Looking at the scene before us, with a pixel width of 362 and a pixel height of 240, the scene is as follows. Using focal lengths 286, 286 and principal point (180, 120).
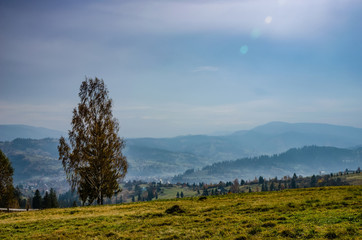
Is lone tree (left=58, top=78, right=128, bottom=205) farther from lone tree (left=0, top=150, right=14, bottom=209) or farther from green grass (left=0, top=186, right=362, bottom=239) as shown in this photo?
lone tree (left=0, top=150, right=14, bottom=209)

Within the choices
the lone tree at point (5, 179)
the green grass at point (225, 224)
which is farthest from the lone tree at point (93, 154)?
the lone tree at point (5, 179)

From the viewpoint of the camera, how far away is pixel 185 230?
20.0 meters

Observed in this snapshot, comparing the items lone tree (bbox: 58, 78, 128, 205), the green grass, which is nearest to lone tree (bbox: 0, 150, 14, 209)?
lone tree (bbox: 58, 78, 128, 205)

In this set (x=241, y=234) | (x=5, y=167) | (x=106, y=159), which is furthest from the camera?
(x=5, y=167)

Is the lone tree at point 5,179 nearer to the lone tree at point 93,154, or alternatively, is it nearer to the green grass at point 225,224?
the lone tree at point 93,154

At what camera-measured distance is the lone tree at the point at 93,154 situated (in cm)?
5178

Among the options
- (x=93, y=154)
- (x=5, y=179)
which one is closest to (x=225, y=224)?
(x=93, y=154)

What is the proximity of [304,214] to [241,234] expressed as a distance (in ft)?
22.5

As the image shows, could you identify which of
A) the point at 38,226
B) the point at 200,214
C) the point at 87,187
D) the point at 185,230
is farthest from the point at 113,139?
the point at 185,230

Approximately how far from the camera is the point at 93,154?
171ft

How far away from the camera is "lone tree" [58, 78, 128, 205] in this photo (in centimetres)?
5178

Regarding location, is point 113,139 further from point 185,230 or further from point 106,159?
point 185,230

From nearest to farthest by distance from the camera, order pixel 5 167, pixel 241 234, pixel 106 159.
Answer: pixel 241 234
pixel 106 159
pixel 5 167

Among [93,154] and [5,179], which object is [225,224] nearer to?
[93,154]
